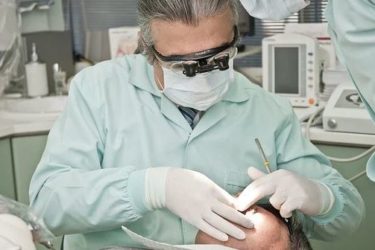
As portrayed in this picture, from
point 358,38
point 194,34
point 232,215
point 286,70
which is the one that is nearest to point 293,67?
point 286,70

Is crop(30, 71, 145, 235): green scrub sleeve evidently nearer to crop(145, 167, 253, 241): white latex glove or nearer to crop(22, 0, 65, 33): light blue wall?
crop(145, 167, 253, 241): white latex glove

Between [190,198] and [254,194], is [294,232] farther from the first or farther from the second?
[190,198]

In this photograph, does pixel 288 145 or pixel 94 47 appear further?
pixel 94 47

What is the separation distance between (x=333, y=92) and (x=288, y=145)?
792mm

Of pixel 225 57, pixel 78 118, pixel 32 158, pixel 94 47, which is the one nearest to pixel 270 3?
pixel 225 57

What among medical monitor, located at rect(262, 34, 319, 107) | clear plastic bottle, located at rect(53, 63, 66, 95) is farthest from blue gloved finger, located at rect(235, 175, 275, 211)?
clear plastic bottle, located at rect(53, 63, 66, 95)

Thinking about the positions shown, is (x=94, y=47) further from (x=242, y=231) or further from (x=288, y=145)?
(x=242, y=231)

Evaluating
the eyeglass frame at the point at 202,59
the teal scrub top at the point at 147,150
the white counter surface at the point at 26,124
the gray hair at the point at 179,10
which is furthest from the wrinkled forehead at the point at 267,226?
the white counter surface at the point at 26,124

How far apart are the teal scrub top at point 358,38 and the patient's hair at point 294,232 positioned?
351 mm

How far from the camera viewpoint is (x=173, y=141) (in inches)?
60.5

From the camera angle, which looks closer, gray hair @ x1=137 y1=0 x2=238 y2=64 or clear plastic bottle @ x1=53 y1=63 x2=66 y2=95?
gray hair @ x1=137 y1=0 x2=238 y2=64

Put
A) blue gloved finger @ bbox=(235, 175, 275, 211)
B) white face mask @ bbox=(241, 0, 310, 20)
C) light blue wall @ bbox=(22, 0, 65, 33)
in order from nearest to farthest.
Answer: white face mask @ bbox=(241, 0, 310, 20) < blue gloved finger @ bbox=(235, 175, 275, 211) < light blue wall @ bbox=(22, 0, 65, 33)

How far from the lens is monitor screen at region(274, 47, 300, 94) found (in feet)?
7.98

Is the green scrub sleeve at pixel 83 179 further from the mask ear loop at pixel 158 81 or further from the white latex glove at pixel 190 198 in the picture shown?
the mask ear loop at pixel 158 81
